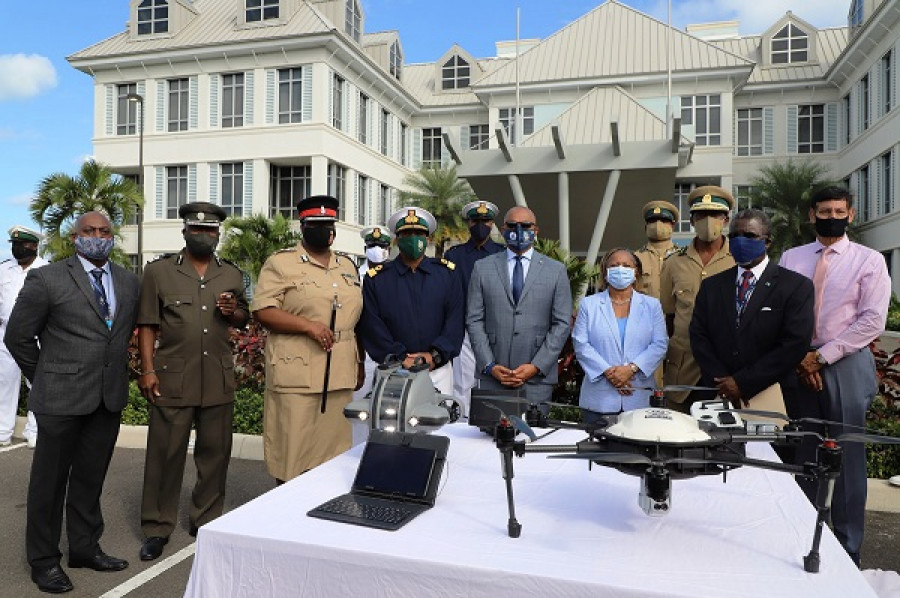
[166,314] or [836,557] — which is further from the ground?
[166,314]

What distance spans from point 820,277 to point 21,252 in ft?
23.3

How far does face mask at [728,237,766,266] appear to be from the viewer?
12.6 ft

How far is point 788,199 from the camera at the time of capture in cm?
2908

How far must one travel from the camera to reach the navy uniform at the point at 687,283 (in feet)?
15.1

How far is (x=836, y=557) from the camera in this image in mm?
1781

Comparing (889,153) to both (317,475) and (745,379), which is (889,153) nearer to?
(745,379)

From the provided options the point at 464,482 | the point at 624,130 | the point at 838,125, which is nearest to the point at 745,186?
the point at 838,125

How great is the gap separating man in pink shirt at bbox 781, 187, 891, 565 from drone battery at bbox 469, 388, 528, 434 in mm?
1972

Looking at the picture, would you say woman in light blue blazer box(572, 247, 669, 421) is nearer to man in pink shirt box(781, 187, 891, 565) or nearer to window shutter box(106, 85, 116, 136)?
man in pink shirt box(781, 187, 891, 565)

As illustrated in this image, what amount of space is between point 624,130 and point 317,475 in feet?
56.0

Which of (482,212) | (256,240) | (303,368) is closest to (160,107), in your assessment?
(256,240)

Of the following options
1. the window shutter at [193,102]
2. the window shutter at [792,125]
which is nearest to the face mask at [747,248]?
the window shutter at [193,102]

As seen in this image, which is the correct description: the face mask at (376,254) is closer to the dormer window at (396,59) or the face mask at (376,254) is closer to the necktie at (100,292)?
the necktie at (100,292)

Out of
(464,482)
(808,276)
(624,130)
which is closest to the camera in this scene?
(464,482)
